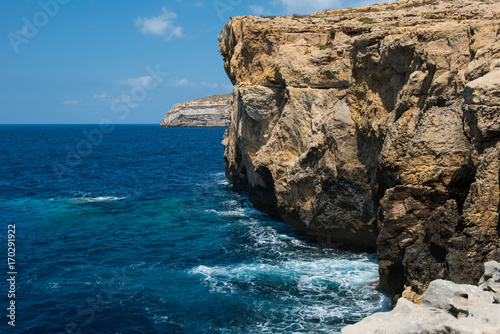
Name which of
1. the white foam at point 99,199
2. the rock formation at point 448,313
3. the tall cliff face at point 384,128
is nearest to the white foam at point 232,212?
the tall cliff face at point 384,128

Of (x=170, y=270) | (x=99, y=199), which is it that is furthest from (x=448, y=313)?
(x=99, y=199)

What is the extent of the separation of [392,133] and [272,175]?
1473cm

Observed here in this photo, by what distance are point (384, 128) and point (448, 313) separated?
12.4 metres

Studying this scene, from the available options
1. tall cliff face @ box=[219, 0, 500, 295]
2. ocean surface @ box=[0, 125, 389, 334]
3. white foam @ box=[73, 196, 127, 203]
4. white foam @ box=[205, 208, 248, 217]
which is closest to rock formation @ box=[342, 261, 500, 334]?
tall cliff face @ box=[219, 0, 500, 295]

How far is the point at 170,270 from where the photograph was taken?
83.3 feet

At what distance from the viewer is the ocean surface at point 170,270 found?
1953 centimetres

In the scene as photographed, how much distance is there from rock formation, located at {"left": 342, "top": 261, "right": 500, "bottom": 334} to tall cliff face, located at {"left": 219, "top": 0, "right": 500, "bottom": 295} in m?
2.89

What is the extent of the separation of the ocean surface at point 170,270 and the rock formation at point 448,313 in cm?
863

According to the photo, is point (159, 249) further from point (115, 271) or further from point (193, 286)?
point (193, 286)

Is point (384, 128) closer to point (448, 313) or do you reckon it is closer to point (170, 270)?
point (448, 313)

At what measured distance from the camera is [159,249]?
95.2ft

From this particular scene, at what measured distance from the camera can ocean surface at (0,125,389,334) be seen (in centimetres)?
1953

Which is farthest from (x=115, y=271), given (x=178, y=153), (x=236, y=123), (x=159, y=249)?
(x=178, y=153)

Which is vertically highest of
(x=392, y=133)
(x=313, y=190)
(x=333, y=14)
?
(x=333, y=14)
